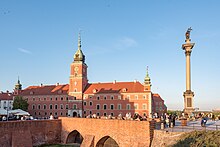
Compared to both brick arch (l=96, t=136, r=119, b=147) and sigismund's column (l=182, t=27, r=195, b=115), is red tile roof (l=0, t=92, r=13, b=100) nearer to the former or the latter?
brick arch (l=96, t=136, r=119, b=147)

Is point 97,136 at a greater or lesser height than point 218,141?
lesser

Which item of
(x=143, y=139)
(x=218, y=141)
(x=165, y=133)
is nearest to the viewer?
(x=218, y=141)

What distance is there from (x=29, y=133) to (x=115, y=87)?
106 feet

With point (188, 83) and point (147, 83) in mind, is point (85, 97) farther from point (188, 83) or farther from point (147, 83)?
point (188, 83)

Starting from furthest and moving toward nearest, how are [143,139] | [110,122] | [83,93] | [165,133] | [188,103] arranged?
[83,93] < [188,103] < [110,122] < [143,139] < [165,133]

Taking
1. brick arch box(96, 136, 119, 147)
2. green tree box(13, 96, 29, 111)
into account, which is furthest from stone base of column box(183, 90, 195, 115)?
green tree box(13, 96, 29, 111)

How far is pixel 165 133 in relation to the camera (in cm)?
1691

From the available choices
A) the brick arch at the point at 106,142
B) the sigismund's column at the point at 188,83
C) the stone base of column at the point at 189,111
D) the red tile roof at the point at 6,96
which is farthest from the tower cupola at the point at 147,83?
the red tile roof at the point at 6,96

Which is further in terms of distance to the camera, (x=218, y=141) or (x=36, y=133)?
(x=36, y=133)

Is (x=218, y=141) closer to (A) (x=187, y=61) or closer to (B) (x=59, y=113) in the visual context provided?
(A) (x=187, y=61)

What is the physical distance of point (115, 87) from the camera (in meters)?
56.6

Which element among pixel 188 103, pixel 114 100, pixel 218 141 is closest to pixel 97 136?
pixel 188 103

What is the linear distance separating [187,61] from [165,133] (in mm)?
14091

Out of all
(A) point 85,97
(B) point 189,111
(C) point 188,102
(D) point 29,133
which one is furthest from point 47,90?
(B) point 189,111
